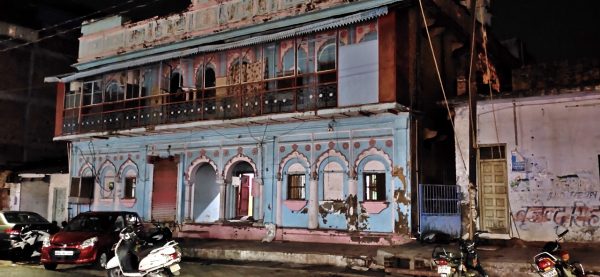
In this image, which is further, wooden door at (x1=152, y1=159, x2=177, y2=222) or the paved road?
wooden door at (x1=152, y1=159, x2=177, y2=222)

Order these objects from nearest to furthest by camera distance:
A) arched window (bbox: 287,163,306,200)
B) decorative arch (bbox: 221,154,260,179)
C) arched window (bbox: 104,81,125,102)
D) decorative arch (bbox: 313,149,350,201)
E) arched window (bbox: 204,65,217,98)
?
decorative arch (bbox: 313,149,350,201), arched window (bbox: 287,163,306,200), decorative arch (bbox: 221,154,260,179), arched window (bbox: 204,65,217,98), arched window (bbox: 104,81,125,102)

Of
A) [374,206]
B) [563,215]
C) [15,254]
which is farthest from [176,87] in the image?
[563,215]

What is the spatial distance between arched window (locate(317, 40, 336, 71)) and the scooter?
9502 millimetres

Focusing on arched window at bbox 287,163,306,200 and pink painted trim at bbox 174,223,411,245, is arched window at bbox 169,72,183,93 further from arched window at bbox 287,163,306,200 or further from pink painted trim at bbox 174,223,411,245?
arched window at bbox 287,163,306,200

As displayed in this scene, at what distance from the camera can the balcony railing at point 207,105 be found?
51.3 feet

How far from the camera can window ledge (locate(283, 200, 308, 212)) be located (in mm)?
15913

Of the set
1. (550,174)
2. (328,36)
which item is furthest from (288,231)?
(550,174)

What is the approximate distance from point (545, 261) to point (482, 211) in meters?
7.00

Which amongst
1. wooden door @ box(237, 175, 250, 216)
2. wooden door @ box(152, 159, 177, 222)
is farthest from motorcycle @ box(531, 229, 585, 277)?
wooden door @ box(152, 159, 177, 222)

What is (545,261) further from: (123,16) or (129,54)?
(123,16)

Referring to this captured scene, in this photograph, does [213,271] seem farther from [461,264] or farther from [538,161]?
[538,161]

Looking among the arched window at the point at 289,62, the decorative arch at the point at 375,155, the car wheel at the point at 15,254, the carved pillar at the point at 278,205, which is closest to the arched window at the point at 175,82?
the arched window at the point at 289,62

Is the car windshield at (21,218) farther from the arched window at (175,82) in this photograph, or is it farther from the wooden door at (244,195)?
the wooden door at (244,195)

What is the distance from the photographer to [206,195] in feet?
63.2
